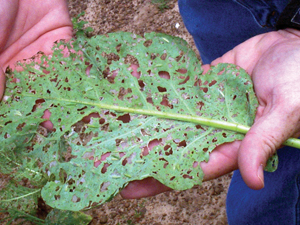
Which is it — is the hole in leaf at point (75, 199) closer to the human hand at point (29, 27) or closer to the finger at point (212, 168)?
the finger at point (212, 168)

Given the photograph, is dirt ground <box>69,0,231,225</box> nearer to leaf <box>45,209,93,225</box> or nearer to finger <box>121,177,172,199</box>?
leaf <box>45,209,93,225</box>

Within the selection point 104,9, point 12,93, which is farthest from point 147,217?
point 104,9

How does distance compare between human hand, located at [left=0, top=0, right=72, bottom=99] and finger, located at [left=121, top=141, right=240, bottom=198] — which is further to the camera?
human hand, located at [left=0, top=0, right=72, bottom=99]

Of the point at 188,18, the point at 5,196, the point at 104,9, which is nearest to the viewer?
the point at 188,18

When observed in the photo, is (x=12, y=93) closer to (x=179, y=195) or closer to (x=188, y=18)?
(x=188, y=18)

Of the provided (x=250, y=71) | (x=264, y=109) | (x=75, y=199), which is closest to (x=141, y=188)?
(x=75, y=199)

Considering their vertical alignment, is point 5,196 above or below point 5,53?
below

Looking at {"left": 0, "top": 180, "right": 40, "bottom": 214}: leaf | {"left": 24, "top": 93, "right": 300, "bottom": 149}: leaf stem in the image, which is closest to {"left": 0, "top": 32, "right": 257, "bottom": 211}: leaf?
{"left": 24, "top": 93, "right": 300, "bottom": 149}: leaf stem
